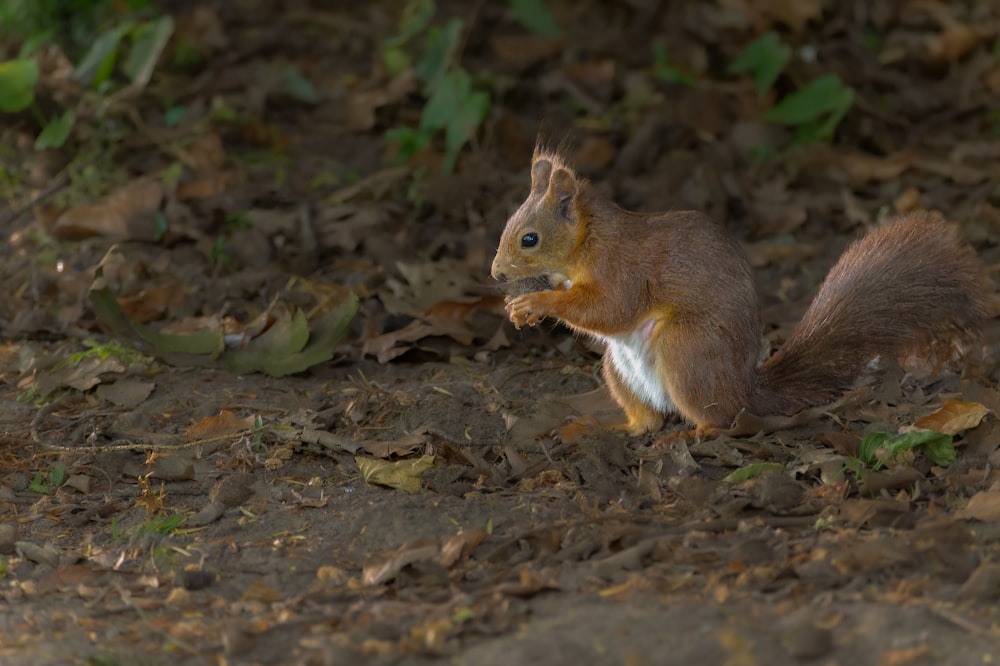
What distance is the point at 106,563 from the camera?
116 inches

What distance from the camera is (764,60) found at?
6125mm

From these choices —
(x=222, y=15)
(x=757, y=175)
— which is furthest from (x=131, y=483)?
(x=222, y=15)

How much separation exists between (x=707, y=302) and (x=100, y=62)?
3444 millimetres

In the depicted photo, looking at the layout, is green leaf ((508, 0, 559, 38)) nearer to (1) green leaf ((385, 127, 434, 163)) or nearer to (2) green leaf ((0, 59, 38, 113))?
(1) green leaf ((385, 127, 434, 163))

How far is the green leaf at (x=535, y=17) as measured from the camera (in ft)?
21.2

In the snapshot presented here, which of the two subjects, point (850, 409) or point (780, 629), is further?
point (850, 409)

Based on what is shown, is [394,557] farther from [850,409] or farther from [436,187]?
Result: [436,187]

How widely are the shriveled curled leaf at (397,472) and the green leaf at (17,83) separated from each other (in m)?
3.03

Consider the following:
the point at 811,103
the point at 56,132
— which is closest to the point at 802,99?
the point at 811,103

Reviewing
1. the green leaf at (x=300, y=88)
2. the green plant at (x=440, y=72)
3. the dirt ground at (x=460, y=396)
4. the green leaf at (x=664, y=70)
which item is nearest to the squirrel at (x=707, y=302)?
the dirt ground at (x=460, y=396)

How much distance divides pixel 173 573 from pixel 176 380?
1.41m

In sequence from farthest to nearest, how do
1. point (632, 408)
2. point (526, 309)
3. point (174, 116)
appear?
point (174, 116) → point (632, 408) → point (526, 309)

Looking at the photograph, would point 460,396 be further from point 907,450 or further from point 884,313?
point 907,450

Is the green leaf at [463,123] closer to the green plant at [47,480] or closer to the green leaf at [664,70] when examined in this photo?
the green leaf at [664,70]
